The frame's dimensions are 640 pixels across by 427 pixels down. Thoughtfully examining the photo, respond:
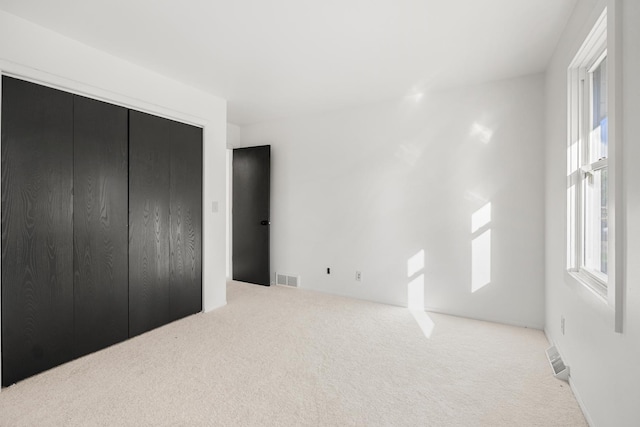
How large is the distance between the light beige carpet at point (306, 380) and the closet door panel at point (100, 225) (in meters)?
0.23

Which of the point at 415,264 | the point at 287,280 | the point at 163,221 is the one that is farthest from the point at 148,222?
the point at 415,264

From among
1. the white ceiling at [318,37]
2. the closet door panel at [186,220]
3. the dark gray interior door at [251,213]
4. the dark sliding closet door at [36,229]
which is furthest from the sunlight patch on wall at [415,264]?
the dark sliding closet door at [36,229]

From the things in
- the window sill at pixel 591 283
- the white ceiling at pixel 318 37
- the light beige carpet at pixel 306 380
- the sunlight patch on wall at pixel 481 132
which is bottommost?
the light beige carpet at pixel 306 380

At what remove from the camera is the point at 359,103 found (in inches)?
159

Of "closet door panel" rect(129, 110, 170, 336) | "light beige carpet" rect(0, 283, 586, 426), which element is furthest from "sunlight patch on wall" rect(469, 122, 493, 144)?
"closet door panel" rect(129, 110, 170, 336)

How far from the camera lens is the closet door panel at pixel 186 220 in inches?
129

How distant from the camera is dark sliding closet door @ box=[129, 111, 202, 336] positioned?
2.94 m

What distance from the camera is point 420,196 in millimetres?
3697

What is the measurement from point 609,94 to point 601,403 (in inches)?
59.7

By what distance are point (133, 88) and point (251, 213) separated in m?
2.42

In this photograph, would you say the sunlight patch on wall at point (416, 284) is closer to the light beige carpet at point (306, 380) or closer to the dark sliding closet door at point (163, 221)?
the light beige carpet at point (306, 380)

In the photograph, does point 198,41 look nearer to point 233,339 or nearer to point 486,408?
point 233,339

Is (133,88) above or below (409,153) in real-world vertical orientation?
above

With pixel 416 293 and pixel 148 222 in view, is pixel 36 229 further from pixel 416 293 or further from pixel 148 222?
pixel 416 293
